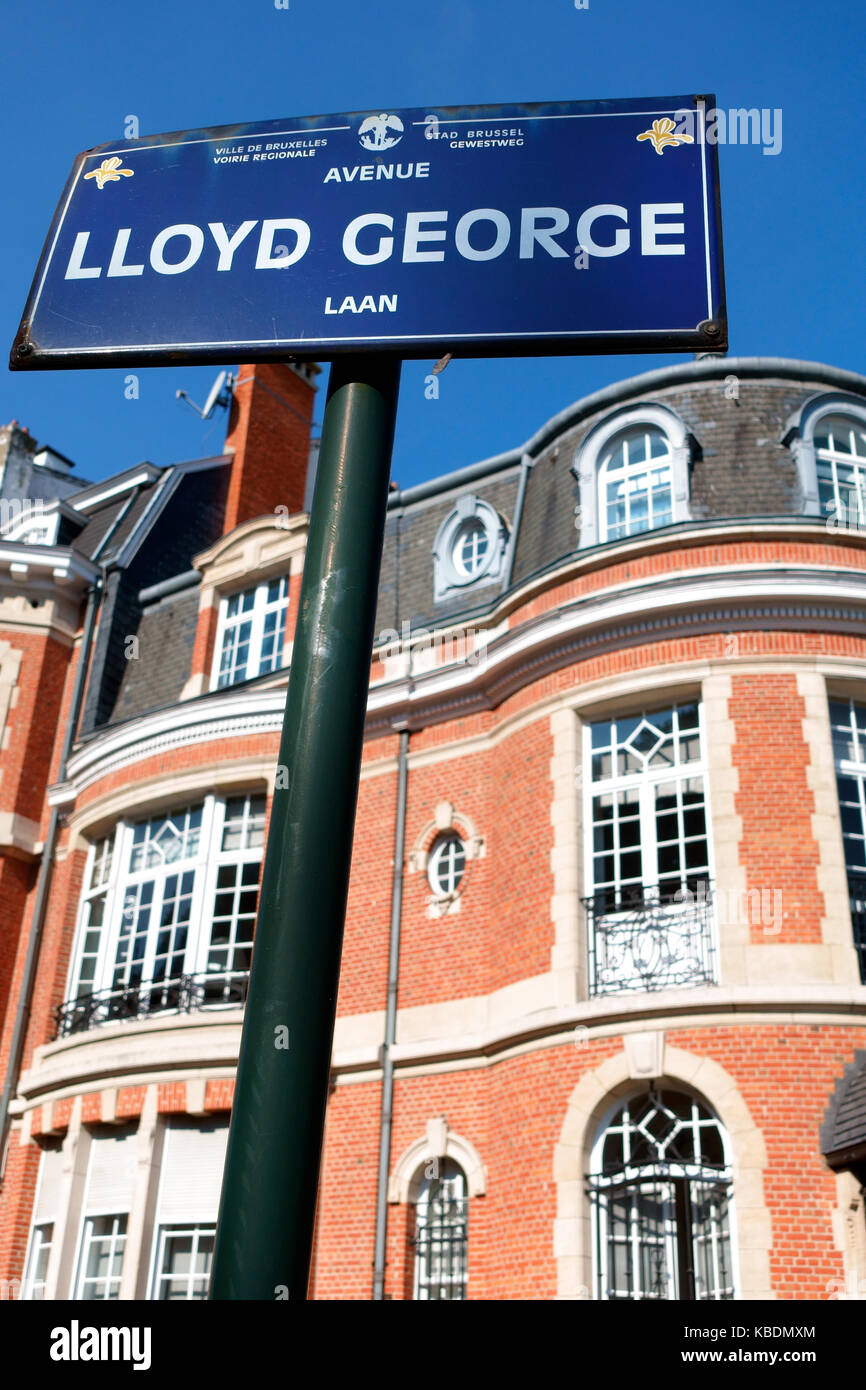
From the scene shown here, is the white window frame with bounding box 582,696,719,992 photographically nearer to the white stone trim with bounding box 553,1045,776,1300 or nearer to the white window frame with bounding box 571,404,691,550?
the white stone trim with bounding box 553,1045,776,1300

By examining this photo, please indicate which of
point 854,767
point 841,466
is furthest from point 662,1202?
point 841,466

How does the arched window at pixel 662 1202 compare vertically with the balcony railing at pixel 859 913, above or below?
below

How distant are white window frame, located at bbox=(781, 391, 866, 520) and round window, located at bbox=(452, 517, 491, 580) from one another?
3.81 m

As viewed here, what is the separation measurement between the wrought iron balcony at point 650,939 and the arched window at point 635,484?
3.96 meters

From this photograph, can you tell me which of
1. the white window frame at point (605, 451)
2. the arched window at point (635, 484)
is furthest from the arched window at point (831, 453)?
the arched window at point (635, 484)

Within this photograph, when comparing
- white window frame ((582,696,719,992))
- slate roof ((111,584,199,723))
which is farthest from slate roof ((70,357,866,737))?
white window frame ((582,696,719,992))

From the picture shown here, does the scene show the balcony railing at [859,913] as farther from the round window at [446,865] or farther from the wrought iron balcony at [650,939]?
the round window at [446,865]

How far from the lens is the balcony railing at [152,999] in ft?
50.8

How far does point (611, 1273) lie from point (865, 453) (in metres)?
8.74

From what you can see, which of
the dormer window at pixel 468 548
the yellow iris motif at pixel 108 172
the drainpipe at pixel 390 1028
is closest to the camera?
the yellow iris motif at pixel 108 172

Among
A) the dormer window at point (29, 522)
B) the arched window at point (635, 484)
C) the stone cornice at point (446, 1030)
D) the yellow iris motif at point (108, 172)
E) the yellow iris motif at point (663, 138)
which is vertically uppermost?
the dormer window at point (29, 522)

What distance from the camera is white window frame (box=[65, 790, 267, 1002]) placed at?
52.3 ft

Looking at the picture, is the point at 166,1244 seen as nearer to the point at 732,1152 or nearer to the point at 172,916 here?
the point at 172,916
